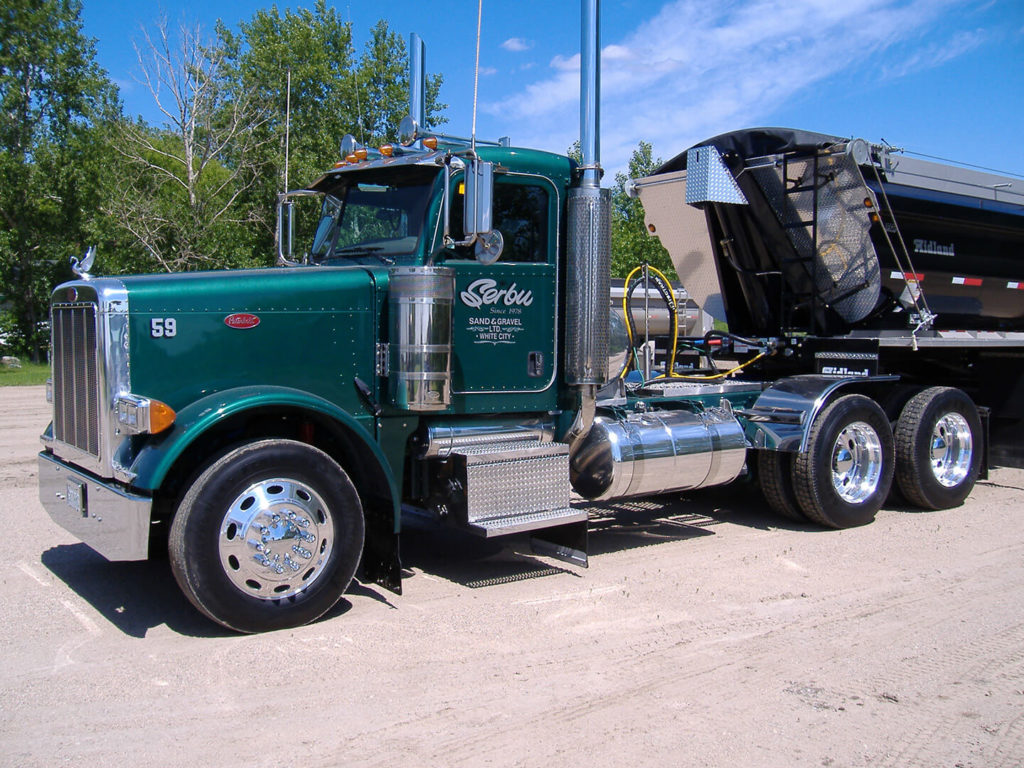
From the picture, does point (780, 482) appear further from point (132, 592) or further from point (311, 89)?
point (311, 89)

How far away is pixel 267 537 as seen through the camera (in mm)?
4590

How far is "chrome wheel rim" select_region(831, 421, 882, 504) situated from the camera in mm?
7480

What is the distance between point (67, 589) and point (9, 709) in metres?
1.76

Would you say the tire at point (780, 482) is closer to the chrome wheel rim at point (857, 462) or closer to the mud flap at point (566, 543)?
the chrome wheel rim at point (857, 462)

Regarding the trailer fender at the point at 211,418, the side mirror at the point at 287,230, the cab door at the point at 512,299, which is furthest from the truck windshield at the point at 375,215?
the trailer fender at the point at 211,418

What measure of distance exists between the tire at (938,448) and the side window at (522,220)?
416 centimetres

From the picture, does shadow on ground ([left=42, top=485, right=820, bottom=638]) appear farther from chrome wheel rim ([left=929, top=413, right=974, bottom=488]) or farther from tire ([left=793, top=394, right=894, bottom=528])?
chrome wheel rim ([left=929, top=413, right=974, bottom=488])

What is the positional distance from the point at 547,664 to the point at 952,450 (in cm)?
578

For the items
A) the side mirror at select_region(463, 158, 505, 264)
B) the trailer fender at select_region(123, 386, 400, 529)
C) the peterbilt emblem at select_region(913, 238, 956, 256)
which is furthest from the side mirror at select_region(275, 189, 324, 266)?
the peterbilt emblem at select_region(913, 238, 956, 256)

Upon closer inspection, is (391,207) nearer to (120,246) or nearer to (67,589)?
(67,589)

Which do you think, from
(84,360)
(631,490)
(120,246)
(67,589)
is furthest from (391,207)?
(120,246)

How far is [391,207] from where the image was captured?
5.74 metres

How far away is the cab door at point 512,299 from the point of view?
5578 millimetres

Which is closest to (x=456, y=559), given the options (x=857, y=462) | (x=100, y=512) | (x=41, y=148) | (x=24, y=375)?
→ (x=100, y=512)
